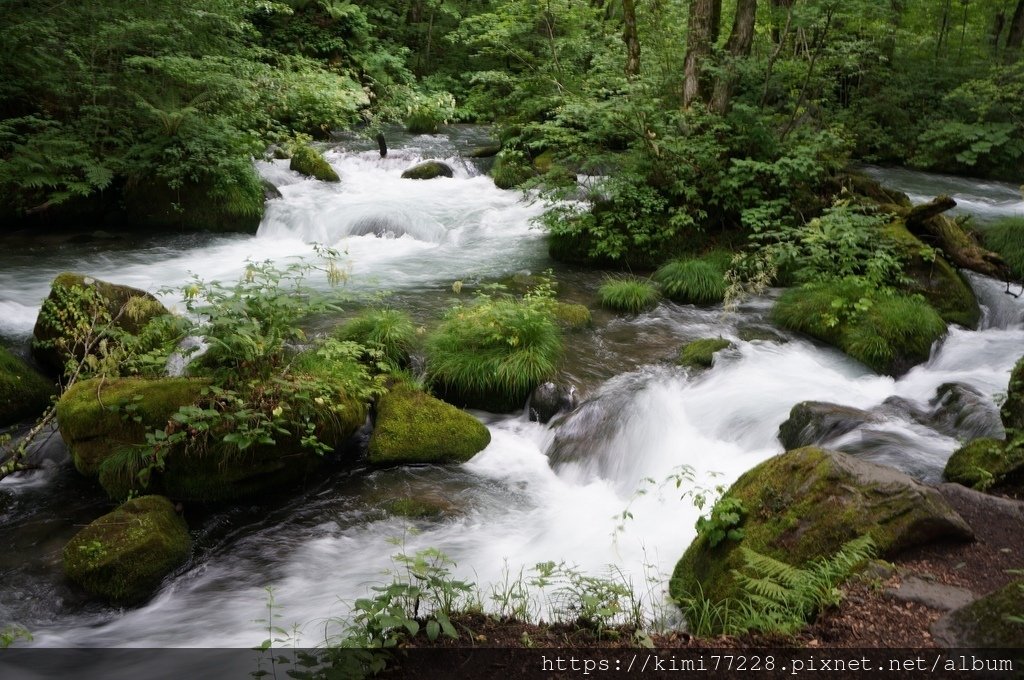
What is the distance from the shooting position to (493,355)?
723 cm

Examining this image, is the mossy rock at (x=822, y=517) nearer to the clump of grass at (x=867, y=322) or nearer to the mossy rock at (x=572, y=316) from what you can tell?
the clump of grass at (x=867, y=322)

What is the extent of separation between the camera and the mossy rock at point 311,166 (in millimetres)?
14531

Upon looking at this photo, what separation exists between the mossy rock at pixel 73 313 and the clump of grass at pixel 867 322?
7.59 m

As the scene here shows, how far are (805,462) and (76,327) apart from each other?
22.3 ft

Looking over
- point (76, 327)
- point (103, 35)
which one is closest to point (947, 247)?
point (76, 327)

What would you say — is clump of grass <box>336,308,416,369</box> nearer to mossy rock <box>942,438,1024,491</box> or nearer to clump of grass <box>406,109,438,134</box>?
mossy rock <box>942,438,1024,491</box>

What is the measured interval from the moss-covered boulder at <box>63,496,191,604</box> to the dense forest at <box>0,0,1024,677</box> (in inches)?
1.0

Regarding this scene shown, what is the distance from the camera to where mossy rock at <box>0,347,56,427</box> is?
21.2 ft

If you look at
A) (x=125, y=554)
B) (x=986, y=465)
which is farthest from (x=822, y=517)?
(x=125, y=554)

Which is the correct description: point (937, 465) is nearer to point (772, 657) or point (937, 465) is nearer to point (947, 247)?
point (772, 657)

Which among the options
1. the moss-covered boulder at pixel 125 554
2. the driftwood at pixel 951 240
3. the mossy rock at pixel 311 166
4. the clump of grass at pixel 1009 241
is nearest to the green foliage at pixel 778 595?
the moss-covered boulder at pixel 125 554

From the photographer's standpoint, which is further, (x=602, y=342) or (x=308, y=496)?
(x=602, y=342)

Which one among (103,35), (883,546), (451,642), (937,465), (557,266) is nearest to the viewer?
(451,642)

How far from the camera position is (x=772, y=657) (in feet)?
9.98
